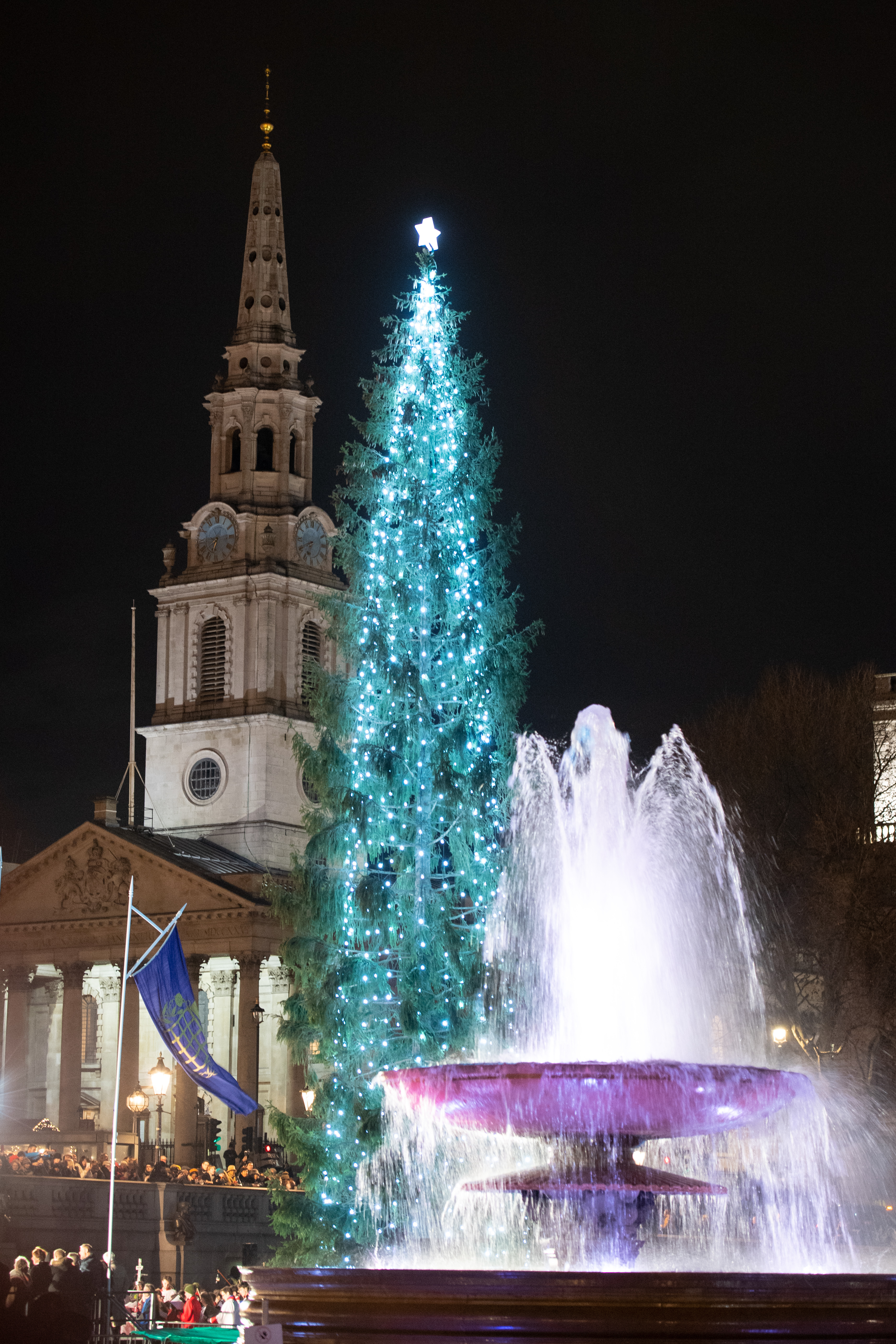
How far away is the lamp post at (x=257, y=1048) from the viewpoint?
189 feet

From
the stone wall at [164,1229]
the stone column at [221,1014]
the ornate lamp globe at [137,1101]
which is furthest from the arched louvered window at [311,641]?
the ornate lamp globe at [137,1101]

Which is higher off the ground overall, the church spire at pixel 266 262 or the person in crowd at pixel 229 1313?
the church spire at pixel 266 262

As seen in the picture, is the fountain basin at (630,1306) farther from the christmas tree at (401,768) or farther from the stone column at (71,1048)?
the stone column at (71,1048)

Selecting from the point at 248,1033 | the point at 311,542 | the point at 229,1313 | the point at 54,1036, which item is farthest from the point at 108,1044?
the point at 229,1313

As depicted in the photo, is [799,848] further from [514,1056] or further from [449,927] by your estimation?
[514,1056]

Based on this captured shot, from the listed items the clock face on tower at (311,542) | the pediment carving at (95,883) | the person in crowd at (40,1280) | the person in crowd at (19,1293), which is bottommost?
the person in crowd at (19,1293)

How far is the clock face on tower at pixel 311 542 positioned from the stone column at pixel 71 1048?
1923 cm

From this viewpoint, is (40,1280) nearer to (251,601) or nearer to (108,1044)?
(108,1044)

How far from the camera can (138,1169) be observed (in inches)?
1756

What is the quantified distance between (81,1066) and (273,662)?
1754 centimetres

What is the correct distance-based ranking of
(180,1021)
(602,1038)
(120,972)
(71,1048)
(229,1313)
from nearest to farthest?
(602,1038) → (229,1313) → (180,1021) → (71,1048) → (120,972)

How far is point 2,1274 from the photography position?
14508mm

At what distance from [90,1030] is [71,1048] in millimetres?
12015

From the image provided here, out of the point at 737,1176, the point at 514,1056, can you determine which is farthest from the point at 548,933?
the point at 737,1176
